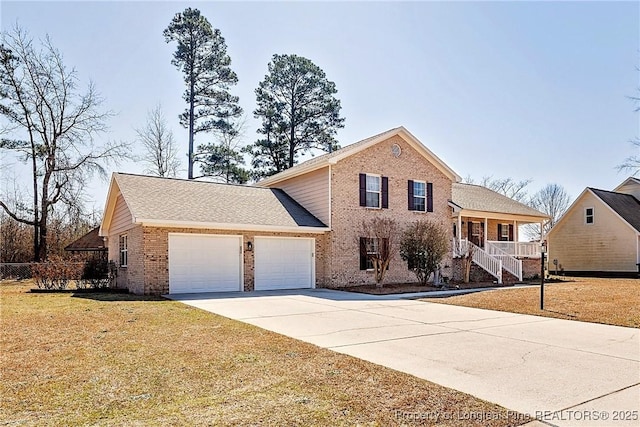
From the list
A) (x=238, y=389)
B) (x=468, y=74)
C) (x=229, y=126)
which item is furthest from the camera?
(x=229, y=126)

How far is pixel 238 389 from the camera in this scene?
4934mm

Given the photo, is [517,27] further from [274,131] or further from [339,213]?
[274,131]

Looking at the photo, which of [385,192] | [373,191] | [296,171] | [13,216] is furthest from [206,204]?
[13,216]

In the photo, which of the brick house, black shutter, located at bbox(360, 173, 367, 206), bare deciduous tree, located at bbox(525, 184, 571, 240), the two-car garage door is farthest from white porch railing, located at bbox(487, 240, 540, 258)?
bare deciduous tree, located at bbox(525, 184, 571, 240)

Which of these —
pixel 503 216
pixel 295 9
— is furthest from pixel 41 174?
pixel 503 216

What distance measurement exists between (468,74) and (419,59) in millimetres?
2268

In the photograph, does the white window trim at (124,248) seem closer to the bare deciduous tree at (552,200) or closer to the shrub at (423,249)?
the shrub at (423,249)

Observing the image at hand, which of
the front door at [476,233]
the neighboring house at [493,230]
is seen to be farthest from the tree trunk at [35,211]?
the front door at [476,233]

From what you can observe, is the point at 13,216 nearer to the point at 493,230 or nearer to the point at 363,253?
the point at 363,253

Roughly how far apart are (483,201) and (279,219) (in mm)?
13480

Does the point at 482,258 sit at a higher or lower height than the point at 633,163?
lower

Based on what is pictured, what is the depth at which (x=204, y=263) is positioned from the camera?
1634 cm

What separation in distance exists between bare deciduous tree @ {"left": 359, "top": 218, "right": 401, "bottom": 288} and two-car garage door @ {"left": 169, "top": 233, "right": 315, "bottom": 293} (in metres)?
2.34

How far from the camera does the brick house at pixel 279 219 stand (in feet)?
51.5
